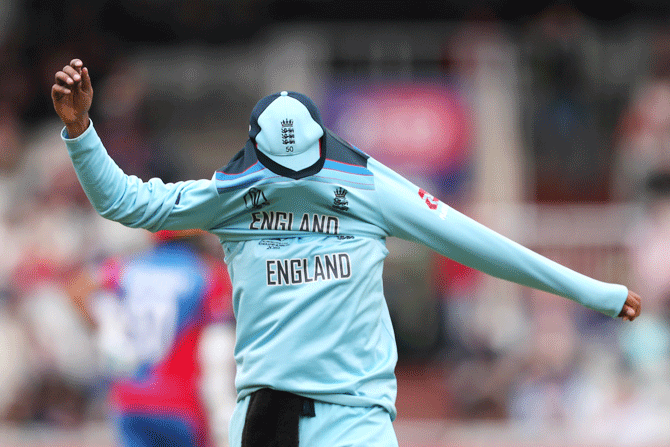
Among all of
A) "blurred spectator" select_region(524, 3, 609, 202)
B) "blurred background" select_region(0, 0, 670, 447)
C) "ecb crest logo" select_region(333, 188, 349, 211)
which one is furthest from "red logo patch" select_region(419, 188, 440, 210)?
"blurred spectator" select_region(524, 3, 609, 202)

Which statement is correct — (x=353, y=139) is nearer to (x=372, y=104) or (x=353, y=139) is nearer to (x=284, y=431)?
(x=372, y=104)

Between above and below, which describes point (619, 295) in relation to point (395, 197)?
below

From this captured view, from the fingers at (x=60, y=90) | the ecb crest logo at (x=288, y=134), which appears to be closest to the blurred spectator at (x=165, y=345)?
the ecb crest logo at (x=288, y=134)

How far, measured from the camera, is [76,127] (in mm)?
3211

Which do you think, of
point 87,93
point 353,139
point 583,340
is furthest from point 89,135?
point 353,139

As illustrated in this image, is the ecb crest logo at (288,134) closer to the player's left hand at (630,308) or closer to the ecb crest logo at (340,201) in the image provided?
the ecb crest logo at (340,201)

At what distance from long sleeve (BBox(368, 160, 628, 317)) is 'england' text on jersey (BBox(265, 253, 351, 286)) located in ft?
0.87

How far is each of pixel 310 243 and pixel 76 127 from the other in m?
0.89

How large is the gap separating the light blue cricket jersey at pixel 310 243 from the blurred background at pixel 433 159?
4940 mm

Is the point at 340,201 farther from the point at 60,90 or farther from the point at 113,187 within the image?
the point at 60,90

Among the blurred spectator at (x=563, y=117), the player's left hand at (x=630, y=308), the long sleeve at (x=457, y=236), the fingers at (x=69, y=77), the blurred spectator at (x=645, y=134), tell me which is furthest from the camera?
the blurred spectator at (x=563, y=117)

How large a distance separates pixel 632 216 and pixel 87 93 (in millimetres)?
7695

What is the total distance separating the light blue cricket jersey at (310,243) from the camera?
10.8 ft

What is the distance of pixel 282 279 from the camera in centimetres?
333
